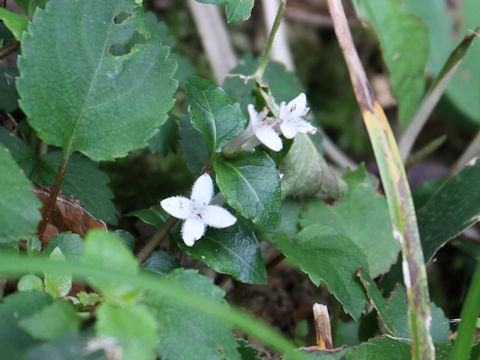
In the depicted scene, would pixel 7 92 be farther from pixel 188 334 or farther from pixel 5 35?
pixel 188 334

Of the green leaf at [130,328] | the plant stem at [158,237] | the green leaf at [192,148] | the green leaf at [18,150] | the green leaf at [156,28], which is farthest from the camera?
the green leaf at [156,28]

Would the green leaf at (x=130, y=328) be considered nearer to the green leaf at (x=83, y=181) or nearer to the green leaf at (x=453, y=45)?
the green leaf at (x=83, y=181)

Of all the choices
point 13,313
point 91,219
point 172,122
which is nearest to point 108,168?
point 172,122

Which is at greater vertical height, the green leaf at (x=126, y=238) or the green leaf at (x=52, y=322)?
the green leaf at (x=52, y=322)

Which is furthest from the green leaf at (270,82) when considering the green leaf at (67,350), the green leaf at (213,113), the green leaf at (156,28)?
the green leaf at (67,350)

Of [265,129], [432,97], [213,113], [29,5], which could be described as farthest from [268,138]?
[432,97]

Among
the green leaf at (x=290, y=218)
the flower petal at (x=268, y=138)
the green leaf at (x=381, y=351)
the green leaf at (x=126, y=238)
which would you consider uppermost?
the flower petal at (x=268, y=138)
